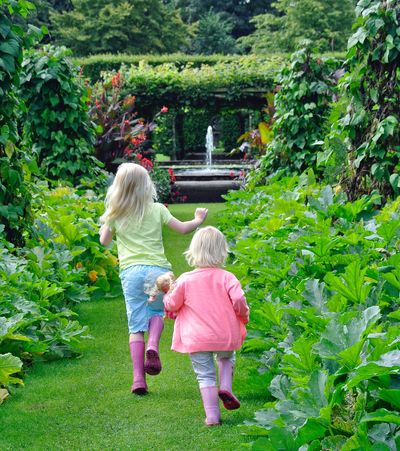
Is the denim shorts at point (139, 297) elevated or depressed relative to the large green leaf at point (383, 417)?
depressed

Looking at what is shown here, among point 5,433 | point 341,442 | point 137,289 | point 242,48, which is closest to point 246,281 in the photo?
point 137,289

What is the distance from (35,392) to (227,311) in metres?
1.26

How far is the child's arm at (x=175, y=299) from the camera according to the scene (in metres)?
4.23

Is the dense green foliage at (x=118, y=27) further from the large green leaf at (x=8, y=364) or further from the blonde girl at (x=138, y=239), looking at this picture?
the large green leaf at (x=8, y=364)

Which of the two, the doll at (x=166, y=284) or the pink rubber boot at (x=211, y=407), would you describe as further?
the doll at (x=166, y=284)

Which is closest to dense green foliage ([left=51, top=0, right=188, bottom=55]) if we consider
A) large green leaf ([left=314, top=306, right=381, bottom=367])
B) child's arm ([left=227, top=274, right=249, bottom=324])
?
child's arm ([left=227, top=274, right=249, bottom=324])

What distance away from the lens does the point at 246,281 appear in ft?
19.4

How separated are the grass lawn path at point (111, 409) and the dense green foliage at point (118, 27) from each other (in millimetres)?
35266

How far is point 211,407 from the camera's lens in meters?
4.05

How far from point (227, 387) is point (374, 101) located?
3.08 metres

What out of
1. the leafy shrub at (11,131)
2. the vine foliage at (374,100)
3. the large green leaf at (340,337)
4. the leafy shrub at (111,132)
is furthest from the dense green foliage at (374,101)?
the leafy shrub at (111,132)

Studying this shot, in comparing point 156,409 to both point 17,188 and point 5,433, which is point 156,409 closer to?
point 5,433

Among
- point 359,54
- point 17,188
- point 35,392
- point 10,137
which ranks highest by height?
point 359,54

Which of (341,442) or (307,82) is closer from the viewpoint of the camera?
(341,442)
